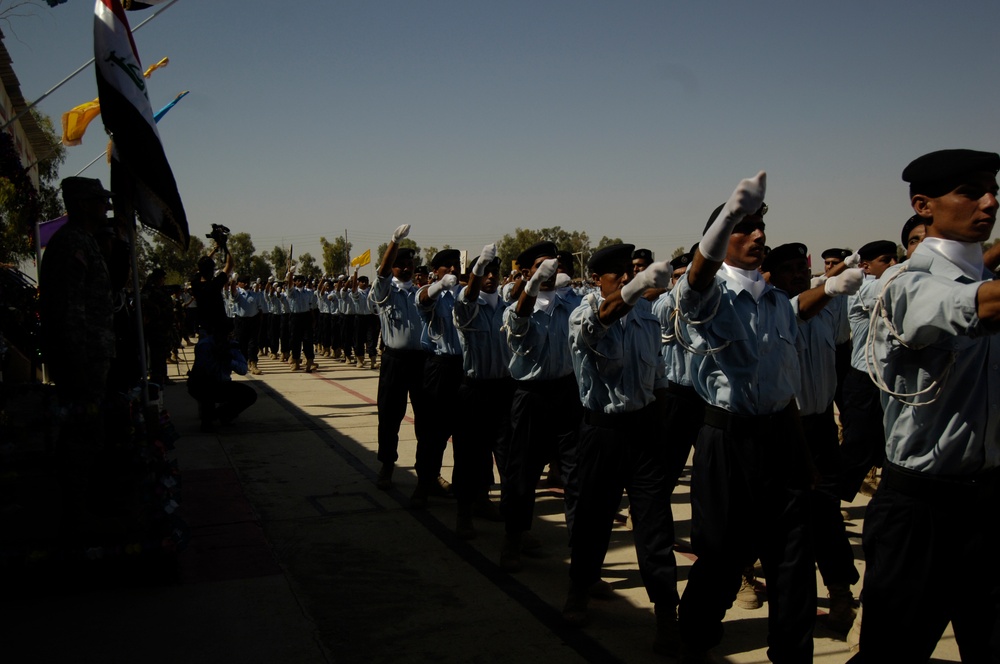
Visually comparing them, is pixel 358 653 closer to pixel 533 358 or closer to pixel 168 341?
pixel 533 358

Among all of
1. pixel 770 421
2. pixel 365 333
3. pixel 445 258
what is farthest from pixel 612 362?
pixel 365 333

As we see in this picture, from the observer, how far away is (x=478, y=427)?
661 cm

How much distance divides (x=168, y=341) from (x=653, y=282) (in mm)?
9209

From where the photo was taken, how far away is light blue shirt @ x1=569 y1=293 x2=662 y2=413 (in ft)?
15.0

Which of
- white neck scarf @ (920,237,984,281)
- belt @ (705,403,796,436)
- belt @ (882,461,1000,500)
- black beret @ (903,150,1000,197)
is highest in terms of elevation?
black beret @ (903,150,1000,197)

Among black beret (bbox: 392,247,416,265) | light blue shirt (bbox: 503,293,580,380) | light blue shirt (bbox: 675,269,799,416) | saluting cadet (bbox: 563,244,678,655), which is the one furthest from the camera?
black beret (bbox: 392,247,416,265)

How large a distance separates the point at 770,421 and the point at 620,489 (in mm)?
1088

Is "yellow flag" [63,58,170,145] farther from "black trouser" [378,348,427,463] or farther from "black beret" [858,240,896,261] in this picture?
"black beret" [858,240,896,261]

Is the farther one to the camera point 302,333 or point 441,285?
point 302,333

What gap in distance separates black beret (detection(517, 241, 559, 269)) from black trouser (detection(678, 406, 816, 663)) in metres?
2.95

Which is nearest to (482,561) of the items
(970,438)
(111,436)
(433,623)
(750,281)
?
(433,623)

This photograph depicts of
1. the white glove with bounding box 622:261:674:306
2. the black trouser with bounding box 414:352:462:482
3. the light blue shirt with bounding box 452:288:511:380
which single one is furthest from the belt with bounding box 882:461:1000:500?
the black trouser with bounding box 414:352:462:482

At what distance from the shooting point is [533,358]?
19.2 ft

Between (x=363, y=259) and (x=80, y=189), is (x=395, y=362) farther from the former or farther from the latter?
(x=363, y=259)
